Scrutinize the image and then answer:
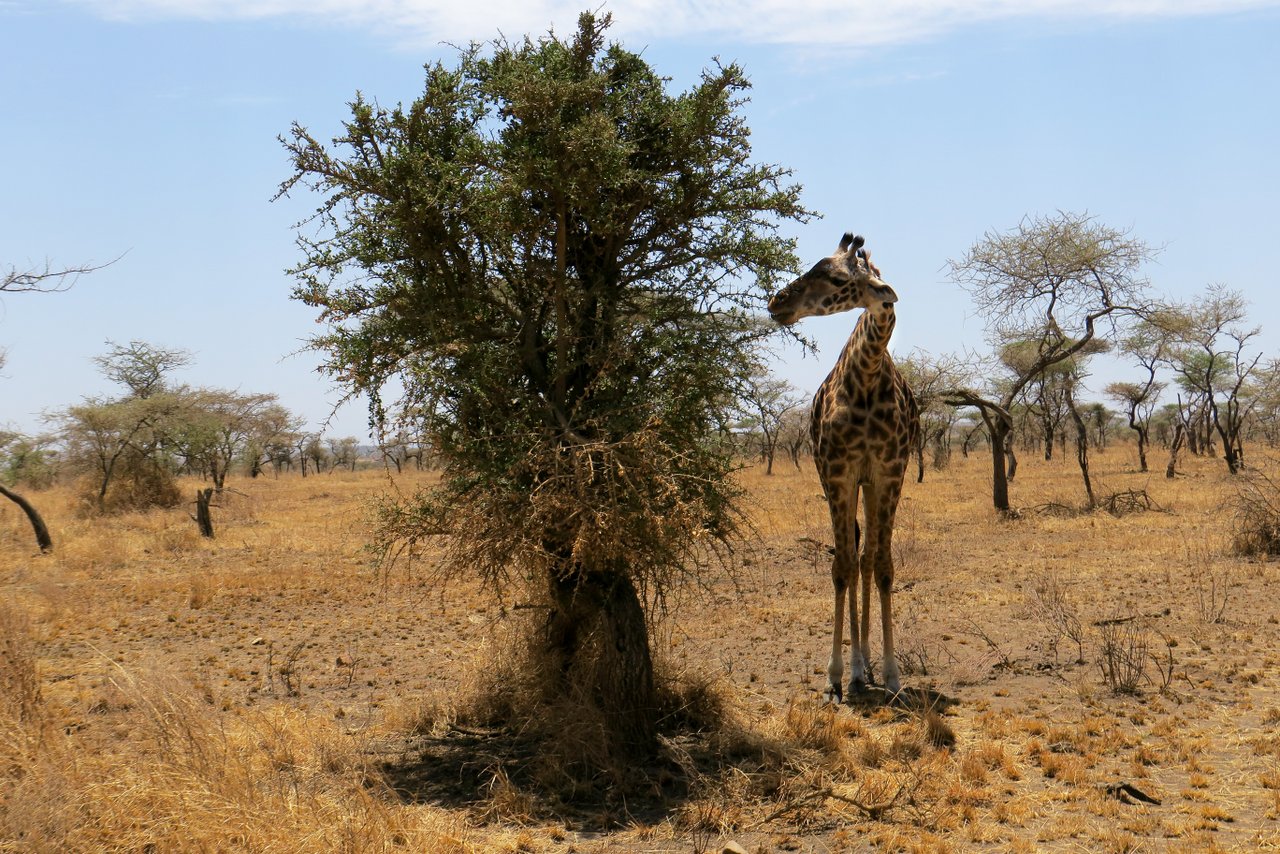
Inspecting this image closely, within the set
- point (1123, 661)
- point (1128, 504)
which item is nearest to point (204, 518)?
point (1123, 661)

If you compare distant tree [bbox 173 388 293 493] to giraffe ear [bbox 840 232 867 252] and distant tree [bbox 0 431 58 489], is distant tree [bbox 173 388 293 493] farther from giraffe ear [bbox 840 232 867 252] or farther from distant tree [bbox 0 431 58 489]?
giraffe ear [bbox 840 232 867 252]

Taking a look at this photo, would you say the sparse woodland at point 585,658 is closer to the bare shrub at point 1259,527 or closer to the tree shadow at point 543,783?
the tree shadow at point 543,783

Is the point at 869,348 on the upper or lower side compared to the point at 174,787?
upper

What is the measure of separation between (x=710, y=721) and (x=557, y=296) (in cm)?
322

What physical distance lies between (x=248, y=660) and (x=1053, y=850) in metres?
7.82

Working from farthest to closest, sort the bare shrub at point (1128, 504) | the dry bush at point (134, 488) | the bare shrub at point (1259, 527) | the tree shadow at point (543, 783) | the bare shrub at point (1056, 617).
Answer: the dry bush at point (134, 488)
the bare shrub at point (1128, 504)
the bare shrub at point (1259, 527)
the bare shrub at point (1056, 617)
the tree shadow at point (543, 783)

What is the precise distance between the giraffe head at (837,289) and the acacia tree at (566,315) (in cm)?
30

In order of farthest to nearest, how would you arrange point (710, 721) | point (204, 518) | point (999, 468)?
point (999, 468)
point (204, 518)
point (710, 721)

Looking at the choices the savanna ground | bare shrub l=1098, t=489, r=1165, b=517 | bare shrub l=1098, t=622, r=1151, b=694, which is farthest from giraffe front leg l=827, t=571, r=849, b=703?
bare shrub l=1098, t=489, r=1165, b=517

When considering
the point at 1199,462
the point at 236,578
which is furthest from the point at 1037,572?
the point at 1199,462

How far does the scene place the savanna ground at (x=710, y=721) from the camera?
5.39 m

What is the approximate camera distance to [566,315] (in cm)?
734

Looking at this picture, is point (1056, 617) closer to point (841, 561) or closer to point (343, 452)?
point (841, 561)

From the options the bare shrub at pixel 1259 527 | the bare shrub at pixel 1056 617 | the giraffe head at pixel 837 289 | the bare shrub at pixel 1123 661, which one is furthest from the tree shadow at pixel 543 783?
the bare shrub at pixel 1259 527
